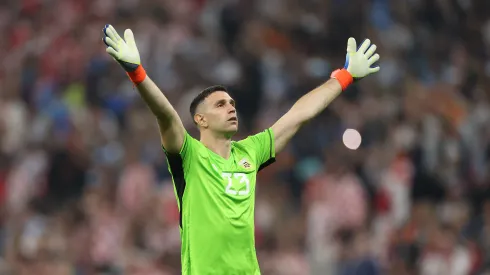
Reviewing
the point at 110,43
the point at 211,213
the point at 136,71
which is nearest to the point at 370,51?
the point at 211,213

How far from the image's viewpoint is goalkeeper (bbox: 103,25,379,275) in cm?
648

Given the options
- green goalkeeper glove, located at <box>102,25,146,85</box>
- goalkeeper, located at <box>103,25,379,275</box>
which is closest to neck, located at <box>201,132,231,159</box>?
goalkeeper, located at <box>103,25,379,275</box>

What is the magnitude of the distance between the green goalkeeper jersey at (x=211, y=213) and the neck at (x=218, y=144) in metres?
0.10

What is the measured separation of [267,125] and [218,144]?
6292mm

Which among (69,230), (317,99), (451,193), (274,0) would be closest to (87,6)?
(274,0)

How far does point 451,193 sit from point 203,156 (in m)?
5.97

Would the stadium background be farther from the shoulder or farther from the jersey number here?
the jersey number

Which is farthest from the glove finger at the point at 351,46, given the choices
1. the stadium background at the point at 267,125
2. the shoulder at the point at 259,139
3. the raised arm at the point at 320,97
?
the stadium background at the point at 267,125

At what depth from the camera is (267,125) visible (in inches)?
526

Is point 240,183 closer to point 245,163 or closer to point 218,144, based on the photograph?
point 245,163

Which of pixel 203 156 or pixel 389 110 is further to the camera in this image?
pixel 389 110

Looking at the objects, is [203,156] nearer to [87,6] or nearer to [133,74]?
[133,74]

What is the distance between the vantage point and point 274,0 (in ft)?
50.9

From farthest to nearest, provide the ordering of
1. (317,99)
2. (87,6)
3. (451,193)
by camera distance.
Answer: (87,6)
(451,193)
(317,99)
